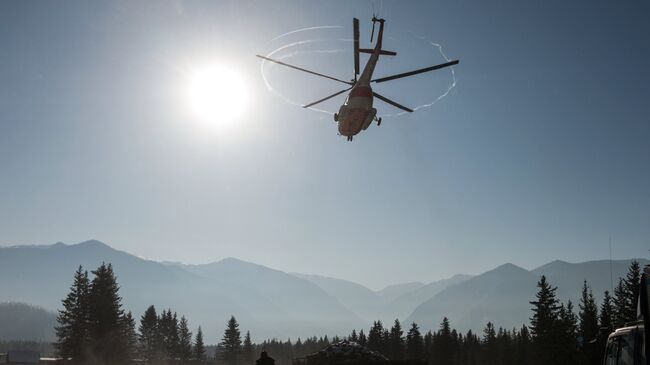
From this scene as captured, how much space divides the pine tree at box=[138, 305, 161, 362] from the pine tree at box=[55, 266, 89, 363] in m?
32.9

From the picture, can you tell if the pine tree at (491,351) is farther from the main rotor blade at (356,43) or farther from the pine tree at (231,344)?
the main rotor blade at (356,43)

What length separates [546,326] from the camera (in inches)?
2334

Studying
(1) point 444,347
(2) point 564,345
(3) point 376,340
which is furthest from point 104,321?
(1) point 444,347

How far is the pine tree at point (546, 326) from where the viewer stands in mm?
56594

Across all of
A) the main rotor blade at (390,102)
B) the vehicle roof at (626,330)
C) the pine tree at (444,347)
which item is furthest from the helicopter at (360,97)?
the pine tree at (444,347)

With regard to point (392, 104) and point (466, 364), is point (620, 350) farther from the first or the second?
point (466, 364)

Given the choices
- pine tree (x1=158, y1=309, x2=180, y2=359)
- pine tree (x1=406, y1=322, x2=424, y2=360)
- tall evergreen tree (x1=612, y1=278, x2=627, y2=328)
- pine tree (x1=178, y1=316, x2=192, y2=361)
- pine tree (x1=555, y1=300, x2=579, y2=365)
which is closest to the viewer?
tall evergreen tree (x1=612, y1=278, x2=627, y2=328)

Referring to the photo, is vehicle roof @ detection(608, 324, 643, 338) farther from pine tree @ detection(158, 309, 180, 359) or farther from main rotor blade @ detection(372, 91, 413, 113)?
pine tree @ detection(158, 309, 180, 359)

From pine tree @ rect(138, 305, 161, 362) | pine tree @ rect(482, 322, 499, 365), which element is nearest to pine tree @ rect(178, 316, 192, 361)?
pine tree @ rect(138, 305, 161, 362)

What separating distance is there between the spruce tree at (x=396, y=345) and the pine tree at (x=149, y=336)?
1701 inches

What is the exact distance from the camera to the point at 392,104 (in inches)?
963

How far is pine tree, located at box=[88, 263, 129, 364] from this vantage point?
5528 centimetres

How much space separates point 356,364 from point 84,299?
99.4ft

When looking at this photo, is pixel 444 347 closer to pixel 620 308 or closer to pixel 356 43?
pixel 620 308
